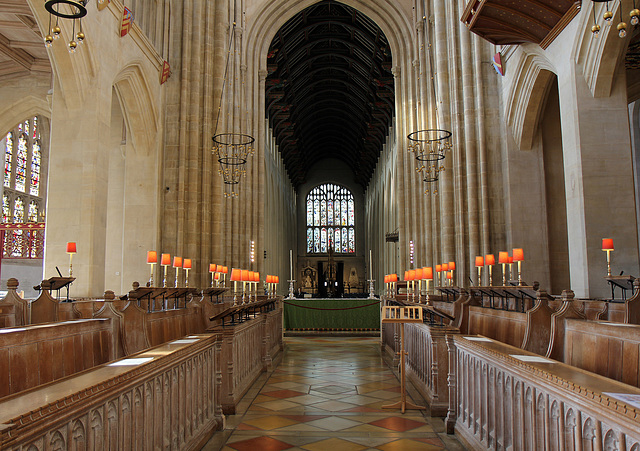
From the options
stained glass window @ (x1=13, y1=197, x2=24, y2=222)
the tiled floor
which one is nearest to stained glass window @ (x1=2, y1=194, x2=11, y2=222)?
stained glass window @ (x1=13, y1=197, x2=24, y2=222)

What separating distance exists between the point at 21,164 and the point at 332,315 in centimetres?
1387

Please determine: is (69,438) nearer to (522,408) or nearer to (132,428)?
(132,428)

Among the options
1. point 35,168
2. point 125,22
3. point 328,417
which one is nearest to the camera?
point 328,417

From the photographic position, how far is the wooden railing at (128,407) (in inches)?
75.2

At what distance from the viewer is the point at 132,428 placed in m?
2.85

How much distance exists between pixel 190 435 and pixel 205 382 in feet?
1.89

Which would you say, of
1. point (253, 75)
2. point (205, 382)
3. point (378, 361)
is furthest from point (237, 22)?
point (205, 382)

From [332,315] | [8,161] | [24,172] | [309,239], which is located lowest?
[332,315]

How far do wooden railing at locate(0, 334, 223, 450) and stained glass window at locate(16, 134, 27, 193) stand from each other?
18.9 meters

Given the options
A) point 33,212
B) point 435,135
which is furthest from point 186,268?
point 33,212

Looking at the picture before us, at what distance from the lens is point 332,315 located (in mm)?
15289

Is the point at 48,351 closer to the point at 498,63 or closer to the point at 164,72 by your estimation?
the point at 498,63

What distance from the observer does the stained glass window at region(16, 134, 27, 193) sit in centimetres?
2042

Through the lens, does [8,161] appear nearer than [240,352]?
No
